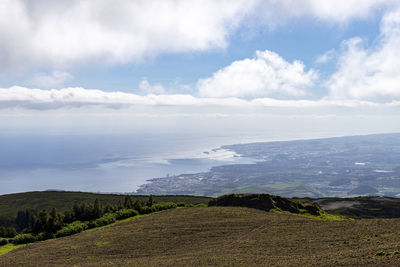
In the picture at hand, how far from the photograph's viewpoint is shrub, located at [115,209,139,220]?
58219 millimetres

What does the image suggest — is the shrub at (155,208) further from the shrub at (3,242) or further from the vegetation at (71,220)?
the shrub at (3,242)

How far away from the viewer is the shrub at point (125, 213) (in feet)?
191

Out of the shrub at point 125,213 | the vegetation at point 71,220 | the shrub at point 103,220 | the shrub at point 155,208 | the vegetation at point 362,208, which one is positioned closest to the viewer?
the vegetation at point 71,220

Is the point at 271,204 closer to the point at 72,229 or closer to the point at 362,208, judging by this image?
the point at 72,229

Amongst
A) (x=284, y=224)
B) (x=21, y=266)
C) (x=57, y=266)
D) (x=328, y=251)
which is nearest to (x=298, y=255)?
(x=328, y=251)

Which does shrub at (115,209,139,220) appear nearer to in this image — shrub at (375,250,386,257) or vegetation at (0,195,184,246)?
vegetation at (0,195,184,246)

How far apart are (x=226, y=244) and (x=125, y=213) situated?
30579 millimetres

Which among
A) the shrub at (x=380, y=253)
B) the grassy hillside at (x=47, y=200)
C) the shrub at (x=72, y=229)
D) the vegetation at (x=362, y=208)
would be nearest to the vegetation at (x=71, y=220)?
the shrub at (x=72, y=229)

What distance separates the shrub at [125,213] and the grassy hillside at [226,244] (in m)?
9.19

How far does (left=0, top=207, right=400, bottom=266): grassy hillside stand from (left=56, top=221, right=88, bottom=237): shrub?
5569mm

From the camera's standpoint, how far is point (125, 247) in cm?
3641

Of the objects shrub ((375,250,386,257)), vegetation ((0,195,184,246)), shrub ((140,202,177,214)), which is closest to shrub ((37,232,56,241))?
vegetation ((0,195,184,246))

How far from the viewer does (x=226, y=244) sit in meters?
34.9

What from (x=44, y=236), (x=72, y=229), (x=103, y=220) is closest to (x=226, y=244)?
(x=103, y=220)
